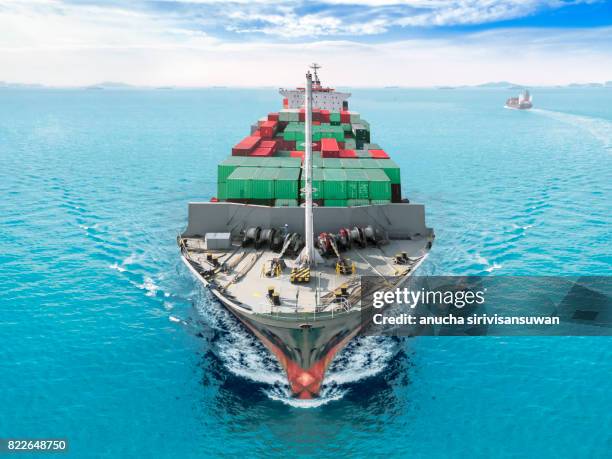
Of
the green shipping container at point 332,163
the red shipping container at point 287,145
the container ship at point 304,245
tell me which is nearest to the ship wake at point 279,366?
the container ship at point 304,245

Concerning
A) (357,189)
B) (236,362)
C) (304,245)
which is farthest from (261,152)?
(236,362)

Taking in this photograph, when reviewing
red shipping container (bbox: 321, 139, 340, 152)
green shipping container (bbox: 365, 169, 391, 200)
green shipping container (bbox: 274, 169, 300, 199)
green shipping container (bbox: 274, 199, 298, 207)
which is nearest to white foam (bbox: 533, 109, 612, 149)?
red shipping container (bbox: 321, 139, 340, 152)

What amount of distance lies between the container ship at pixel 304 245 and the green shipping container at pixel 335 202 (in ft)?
0.22

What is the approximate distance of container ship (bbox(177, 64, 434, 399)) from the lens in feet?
78.2

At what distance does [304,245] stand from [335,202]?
416 centimetres

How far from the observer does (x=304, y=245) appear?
30359 millimetres

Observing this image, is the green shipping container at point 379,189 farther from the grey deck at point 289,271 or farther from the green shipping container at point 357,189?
the grey deck at point 289,271

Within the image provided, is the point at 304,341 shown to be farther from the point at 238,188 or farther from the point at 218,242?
the point at 238,188

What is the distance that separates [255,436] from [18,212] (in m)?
42.6

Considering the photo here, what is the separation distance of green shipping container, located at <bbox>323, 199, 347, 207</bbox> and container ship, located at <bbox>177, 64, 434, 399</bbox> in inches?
2.6

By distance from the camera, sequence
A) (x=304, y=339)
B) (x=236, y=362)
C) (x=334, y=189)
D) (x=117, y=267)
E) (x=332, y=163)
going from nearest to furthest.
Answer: (x=304, y=339), (x=236, y=362), (x=334, y=189), (x=332, y=163), (x=117, y=267)

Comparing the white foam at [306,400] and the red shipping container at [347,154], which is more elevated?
the red shipping container at [347,154]

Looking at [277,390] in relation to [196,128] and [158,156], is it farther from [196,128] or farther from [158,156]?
[196,128]

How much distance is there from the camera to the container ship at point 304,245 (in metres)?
23.8
